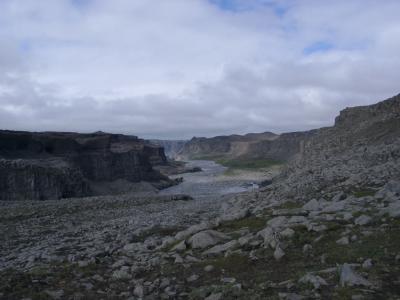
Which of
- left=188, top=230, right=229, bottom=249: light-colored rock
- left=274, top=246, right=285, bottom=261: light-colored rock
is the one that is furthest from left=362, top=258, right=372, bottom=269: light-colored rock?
left=188, top=230, right=229, bottom=249: light-colored rock

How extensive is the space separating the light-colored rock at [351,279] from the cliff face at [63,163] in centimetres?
6419

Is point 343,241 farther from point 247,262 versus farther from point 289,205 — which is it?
point 289,205

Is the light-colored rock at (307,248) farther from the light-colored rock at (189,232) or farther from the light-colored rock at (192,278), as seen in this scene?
the light-colored rock at (189,232)

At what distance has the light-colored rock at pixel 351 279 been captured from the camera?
10.1 metres

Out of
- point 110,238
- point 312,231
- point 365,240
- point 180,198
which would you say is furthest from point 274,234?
point 180,198

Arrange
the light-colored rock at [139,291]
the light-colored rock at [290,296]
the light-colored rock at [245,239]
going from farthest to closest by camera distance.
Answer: the light-colored rock at [245,239]
the light-colored rock at [139,291]
the light-colored rock at [290,296]

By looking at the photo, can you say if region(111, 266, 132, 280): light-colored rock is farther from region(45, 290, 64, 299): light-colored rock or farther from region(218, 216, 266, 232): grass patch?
region(218, 216, 266, 232): grass patch

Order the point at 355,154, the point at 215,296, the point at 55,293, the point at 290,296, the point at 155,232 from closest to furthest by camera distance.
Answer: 1. the point at 290,296
2. the point at 215,296
3. the point at 55,293
4. the point at 155,232
5. the point at 355,154

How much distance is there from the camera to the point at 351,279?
10.2 m

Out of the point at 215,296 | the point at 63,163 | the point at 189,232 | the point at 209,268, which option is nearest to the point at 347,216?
the point at 209,268

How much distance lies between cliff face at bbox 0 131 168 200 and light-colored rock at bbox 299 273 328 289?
63595 mm

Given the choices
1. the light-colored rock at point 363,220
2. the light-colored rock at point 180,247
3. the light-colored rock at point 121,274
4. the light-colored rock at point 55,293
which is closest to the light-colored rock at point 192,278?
the light-colored rock at point 121,274

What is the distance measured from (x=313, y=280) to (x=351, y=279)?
0.82 meters

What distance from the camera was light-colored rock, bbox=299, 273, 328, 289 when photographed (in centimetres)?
1036
